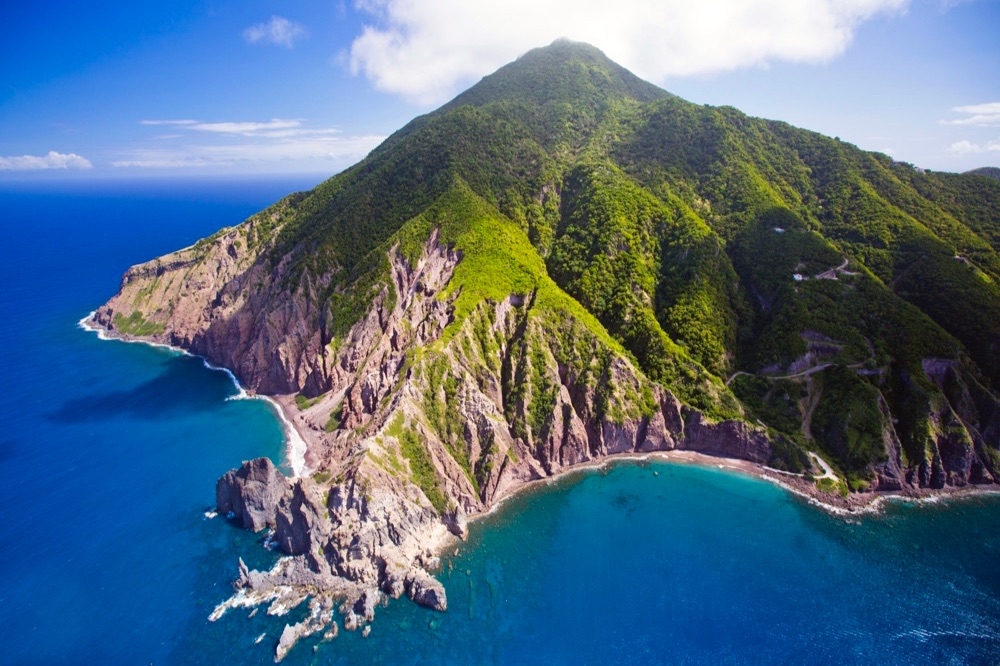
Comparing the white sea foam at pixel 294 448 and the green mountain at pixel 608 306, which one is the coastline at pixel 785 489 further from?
the white sea foam at pixel 294 448

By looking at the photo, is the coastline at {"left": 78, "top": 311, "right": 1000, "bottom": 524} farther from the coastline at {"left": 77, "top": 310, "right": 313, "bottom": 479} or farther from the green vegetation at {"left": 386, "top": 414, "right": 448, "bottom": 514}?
the green vegetation at {"left": 386, "top": 414, "right": 448, "bottom": 514}

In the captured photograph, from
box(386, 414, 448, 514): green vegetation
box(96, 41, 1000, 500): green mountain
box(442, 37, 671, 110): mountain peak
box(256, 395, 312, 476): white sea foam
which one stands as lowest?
box(256, 395, 312, 476): white sea foam

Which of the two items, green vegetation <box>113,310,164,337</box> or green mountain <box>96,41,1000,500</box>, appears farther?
green vegetation <box>113,310,164,337</box>

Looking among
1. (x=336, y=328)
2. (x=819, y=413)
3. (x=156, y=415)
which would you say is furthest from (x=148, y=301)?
(x=819, y=413)

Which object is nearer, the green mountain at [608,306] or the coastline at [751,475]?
the coastline at [751,475]

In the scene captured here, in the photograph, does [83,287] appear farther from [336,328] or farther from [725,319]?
[725,319]

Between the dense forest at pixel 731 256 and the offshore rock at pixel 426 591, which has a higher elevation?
the dense forest at pixel 731 256

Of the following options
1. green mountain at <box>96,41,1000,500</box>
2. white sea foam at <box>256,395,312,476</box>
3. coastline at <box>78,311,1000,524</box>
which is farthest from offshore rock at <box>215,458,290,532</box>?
white sea foam at <box>256,395,312,476</box>

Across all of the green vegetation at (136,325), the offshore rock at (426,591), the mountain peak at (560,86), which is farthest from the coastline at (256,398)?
the mountain peak at (560,86)
